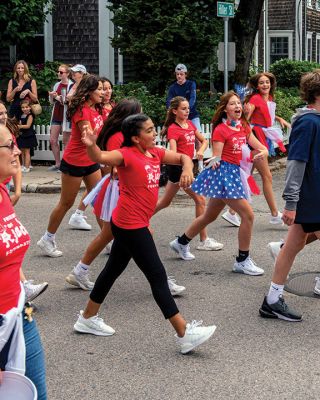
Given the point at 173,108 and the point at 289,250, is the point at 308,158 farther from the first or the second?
the point at 173,108

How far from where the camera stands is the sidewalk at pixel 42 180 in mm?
12727

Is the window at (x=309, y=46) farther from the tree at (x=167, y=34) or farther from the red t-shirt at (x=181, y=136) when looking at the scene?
the red t-shirt at (x=181, y=136)

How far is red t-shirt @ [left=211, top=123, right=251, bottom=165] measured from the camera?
749 cm

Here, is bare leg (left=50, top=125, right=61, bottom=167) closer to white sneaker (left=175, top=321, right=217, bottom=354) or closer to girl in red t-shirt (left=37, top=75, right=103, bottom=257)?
girl in red t-shirt (left=37, top=75, right=103, bottom=257)

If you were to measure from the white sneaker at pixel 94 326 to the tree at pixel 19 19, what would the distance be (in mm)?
12211

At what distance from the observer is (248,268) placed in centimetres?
736

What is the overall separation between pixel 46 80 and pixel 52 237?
1059 cm

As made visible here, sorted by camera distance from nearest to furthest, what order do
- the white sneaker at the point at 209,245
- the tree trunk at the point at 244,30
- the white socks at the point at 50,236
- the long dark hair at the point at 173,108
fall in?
the long dark hair at the point at 173,108, the white socks at the point at 50,236, the white sneaker at the point at 209,245, the tree trunk at the point at 244,30

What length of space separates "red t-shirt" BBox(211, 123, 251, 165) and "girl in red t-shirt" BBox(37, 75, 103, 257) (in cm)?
115

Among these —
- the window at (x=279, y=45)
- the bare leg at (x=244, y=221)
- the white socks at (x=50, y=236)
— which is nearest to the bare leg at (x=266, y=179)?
the bare leg at (x=244, y=221)

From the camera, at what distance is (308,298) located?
660cm

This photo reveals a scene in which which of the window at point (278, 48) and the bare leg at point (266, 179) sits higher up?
the window at point (278, 48)

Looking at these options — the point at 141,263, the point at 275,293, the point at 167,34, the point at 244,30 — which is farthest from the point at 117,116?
the point at 244,30

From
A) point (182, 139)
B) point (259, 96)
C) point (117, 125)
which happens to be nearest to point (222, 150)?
point (182, 139)
